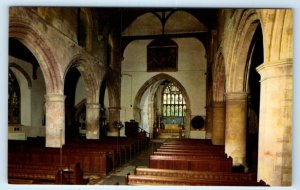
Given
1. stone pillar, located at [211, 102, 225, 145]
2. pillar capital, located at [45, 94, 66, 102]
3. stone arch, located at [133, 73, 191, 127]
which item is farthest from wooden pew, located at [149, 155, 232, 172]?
stone arch, located at [133, 73, 191, 127]

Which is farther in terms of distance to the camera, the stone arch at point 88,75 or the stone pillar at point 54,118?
the stone arch at point 88,75

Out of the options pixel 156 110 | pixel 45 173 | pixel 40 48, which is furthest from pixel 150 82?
pixel 45 173

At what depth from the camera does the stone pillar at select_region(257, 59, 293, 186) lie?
165 inches

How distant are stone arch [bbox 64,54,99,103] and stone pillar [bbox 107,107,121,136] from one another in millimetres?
4534

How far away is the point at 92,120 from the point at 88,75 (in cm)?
262

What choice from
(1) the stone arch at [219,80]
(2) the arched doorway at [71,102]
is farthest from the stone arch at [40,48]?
(2) the arched doorway at [71,102]

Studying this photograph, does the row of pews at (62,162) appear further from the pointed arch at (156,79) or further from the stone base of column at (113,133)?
the pointed arch at (156,79)

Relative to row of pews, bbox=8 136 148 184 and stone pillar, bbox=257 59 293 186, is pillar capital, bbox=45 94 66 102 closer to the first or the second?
row of pews, bbox=8 136 148 184

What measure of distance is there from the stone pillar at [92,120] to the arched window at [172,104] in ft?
47.1

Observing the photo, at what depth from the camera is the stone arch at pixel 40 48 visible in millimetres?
8359

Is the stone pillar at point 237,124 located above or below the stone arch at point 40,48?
below

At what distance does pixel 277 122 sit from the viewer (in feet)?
14.4

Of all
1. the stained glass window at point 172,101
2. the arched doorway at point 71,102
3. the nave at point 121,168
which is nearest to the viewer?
the nave at point 121,168

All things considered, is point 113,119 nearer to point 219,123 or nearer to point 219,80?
point 219,123
